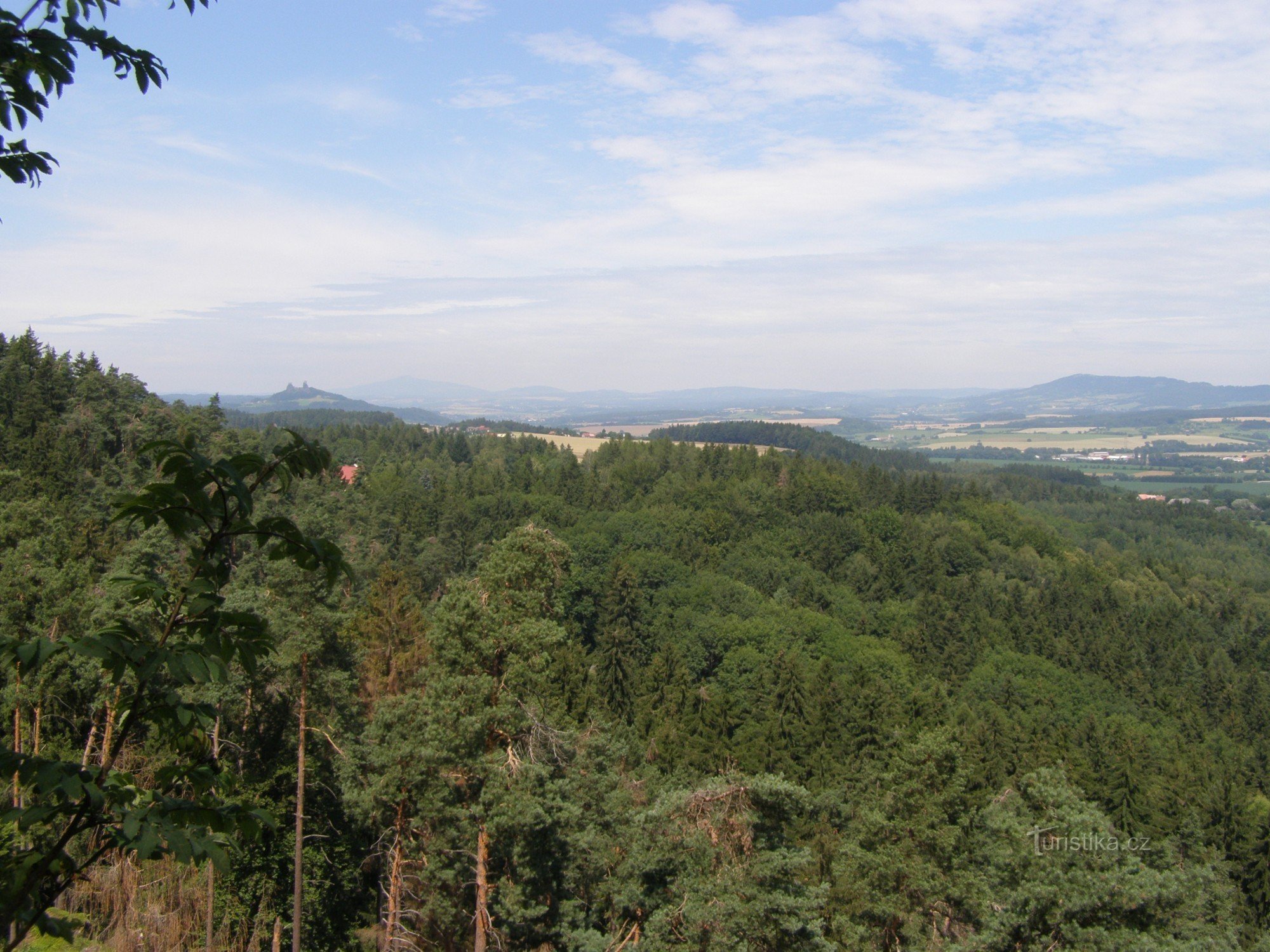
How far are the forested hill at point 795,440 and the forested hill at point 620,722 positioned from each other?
61.5 m

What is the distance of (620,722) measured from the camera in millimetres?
37969

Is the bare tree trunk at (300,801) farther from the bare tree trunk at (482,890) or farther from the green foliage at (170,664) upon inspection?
the green foliage at (170,664)

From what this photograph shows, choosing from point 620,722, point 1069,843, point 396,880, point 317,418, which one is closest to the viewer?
point 1069,843

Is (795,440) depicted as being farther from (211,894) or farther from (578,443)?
(211,894)

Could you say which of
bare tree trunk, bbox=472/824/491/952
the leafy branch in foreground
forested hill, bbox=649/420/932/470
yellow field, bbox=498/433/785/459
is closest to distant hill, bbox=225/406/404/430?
yellow field, bbox=498/433/785/459

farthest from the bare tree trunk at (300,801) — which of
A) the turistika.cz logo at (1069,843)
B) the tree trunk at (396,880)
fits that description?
the turistika.cz logo at (1069,843)

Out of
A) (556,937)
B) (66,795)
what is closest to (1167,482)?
(556,937)

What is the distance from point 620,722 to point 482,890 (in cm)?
2273

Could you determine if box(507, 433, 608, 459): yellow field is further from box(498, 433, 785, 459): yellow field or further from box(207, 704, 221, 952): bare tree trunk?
box(207, 704, 221, 952): bare tree trunk

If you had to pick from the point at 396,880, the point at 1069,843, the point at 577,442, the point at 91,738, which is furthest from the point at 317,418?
the point at 1069,843

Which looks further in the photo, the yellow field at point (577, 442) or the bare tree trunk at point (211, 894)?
the yellow field at point (577, 442)

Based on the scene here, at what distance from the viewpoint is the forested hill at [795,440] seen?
13675 centimetres

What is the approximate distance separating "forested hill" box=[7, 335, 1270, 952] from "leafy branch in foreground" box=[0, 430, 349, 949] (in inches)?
1.3

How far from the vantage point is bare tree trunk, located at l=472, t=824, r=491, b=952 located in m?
15.2
